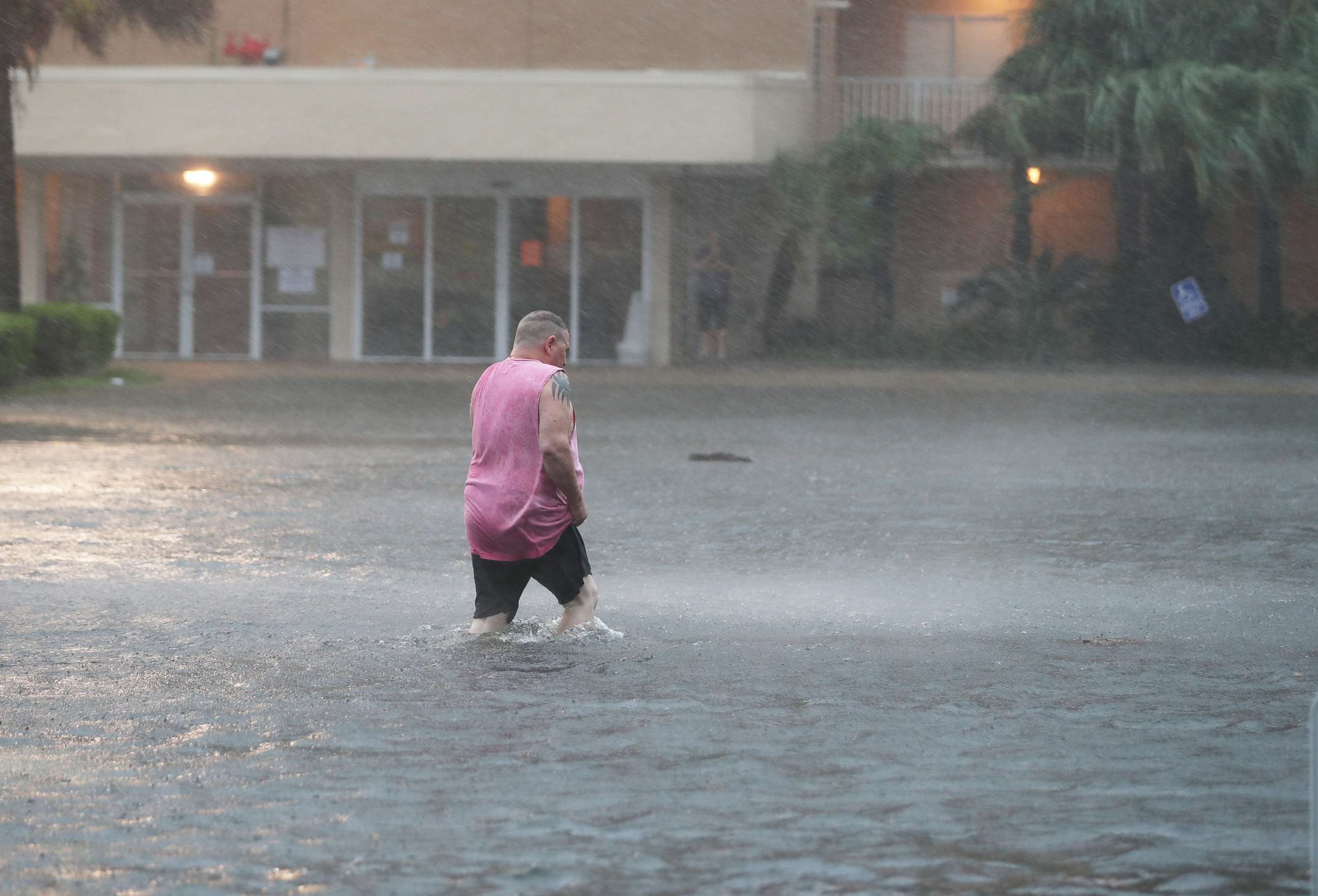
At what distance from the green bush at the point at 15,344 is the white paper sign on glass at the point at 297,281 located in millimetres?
7396

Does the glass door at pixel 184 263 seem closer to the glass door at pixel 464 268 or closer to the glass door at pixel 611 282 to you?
the glass door at pixel 464 268

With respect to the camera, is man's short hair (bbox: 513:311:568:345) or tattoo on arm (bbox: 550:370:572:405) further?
man's short hair (bbox: 513:311:568:345)

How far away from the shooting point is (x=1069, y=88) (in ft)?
86.3

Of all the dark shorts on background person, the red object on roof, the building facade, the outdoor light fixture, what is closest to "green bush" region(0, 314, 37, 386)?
the building facade

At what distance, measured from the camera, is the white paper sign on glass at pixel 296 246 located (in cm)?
2895

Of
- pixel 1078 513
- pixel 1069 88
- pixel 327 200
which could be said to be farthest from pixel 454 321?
pixel 1078 513

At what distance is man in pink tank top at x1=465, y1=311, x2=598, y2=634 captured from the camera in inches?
281

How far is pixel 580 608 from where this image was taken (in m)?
7.37

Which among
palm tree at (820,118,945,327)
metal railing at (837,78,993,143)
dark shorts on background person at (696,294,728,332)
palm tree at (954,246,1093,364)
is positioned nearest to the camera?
palm tree at (820,118,945,327)

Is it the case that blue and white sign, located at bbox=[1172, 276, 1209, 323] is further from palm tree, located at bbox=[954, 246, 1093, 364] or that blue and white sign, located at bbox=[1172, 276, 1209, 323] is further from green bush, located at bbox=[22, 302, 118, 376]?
green bush, located at bbox=[22, 302, 118, 376]

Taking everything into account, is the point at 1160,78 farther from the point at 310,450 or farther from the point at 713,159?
the point at 310,450

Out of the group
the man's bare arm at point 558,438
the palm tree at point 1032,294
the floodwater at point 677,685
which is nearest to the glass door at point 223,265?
the palm tree at point 1032,294

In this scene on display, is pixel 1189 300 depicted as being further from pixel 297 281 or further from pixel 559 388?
pixel 559 388

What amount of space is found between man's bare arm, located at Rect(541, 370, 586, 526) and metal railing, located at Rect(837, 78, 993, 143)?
73.2 feet
